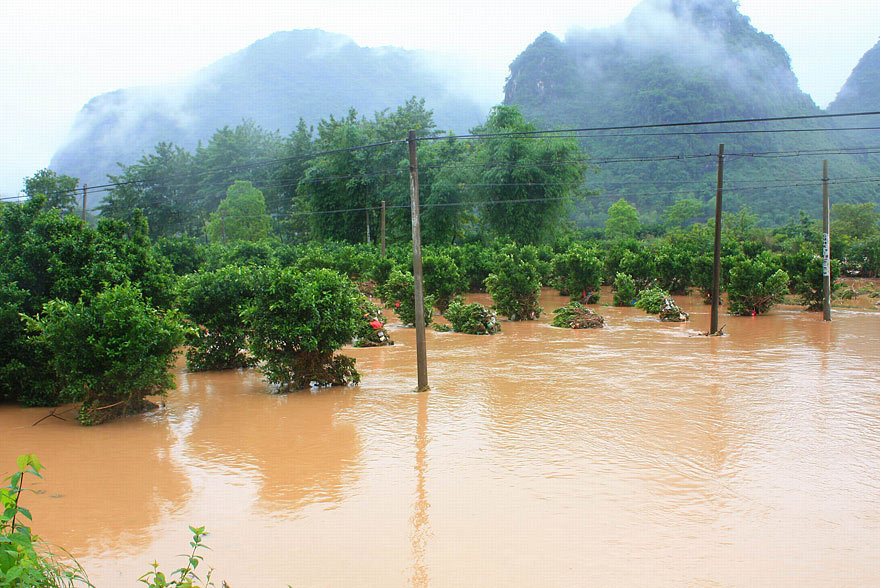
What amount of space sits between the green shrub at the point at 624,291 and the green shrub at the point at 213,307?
17.8 metres

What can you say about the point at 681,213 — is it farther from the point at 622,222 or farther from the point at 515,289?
the point at 515,289

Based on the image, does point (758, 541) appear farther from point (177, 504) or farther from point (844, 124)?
point (844, 124)

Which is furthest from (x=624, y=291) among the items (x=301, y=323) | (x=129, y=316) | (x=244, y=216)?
(x=244, y=216)

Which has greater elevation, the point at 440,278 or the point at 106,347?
the point at 440,278

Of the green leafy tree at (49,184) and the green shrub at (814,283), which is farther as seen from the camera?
the green leafy tree at (49,184)

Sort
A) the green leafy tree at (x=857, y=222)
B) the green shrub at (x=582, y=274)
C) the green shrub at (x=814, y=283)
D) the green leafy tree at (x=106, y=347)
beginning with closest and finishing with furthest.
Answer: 1. the green leafy tree at (x=106, y=347)
2. the green shrub at (x=814, y=283)
3. the green shrub at (x=582, y=274)
4. the green leafy tree at (x=857, y=222)

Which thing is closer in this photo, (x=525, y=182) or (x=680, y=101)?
(x=525, y=182)

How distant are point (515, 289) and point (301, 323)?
12.1 m

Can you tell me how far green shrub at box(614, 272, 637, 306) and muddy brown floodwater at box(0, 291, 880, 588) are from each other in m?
13.9

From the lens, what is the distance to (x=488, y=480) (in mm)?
7699

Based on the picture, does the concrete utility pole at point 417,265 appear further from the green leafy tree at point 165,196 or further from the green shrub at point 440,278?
the green leafy tree at point 165,196

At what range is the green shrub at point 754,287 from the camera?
23.0 metres

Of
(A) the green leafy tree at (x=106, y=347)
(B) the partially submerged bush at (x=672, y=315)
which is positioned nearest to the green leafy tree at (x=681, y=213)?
(B) the partially submerged bush at (x=672, y=315)

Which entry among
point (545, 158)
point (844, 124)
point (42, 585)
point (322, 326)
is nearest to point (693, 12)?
Result: point (844, 124)
